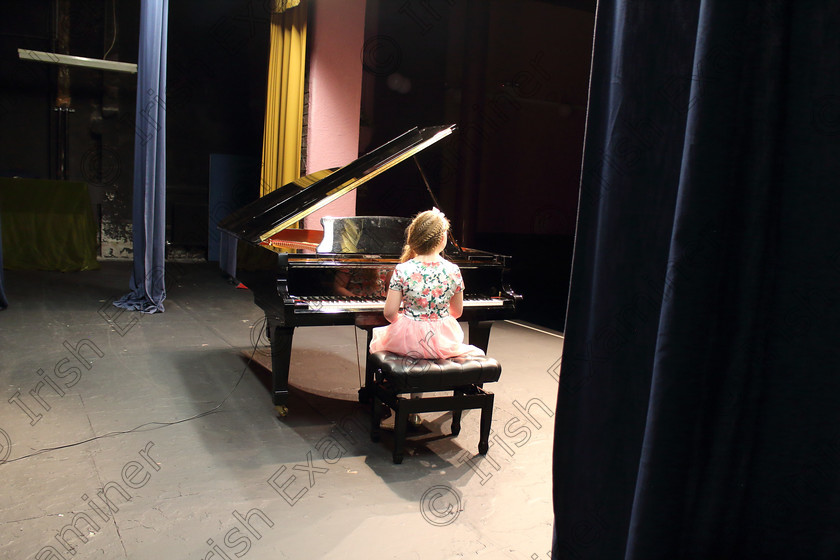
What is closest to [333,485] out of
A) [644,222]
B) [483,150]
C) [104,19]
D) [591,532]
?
[591,532]

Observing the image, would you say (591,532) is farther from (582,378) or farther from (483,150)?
(483,150)

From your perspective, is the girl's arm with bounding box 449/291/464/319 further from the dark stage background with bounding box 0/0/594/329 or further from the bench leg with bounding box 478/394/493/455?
the dark stage background with bounding box 0/0/594/329

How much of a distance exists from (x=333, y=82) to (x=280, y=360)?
3754mm

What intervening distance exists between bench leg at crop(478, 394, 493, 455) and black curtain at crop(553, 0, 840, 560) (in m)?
1.93

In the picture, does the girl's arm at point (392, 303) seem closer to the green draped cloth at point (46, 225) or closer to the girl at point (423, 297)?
the girl at point (423, 297)

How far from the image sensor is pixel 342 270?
341 centimetres

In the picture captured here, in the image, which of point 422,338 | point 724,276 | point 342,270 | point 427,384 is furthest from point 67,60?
point 724,276

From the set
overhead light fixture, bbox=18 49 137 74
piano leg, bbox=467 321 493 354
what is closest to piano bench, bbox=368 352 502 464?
piano leg, bbox=467 321 493 354

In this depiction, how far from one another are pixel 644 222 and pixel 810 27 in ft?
1.23

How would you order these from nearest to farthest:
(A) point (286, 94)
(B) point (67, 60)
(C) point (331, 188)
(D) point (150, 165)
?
(C) point (331, 188) → (D) point (150, 165) → (A) point (286, 94) → (B) point (67, 60)

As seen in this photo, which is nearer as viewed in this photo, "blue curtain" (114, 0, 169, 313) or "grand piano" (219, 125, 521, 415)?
"grand piano" (219, 125, 521, 415)

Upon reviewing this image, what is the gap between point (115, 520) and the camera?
7.72ft

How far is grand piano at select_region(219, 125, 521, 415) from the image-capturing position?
329 cm

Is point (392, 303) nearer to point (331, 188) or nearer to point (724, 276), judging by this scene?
point (331, 188)
